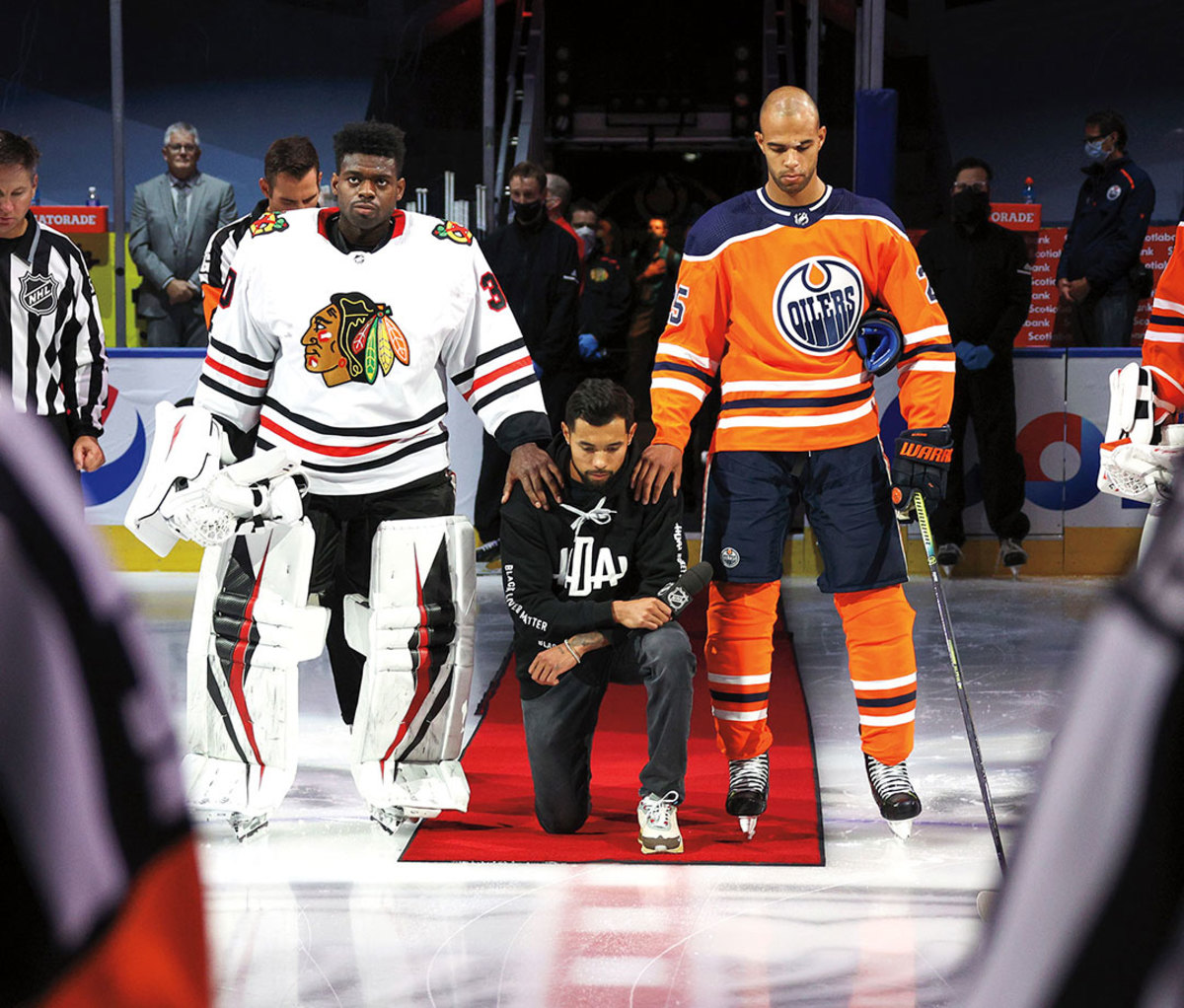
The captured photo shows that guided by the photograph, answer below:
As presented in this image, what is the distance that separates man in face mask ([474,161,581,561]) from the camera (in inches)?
270

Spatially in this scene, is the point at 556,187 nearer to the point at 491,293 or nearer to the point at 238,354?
the point at 491,293

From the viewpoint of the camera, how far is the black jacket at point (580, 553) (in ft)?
11.9

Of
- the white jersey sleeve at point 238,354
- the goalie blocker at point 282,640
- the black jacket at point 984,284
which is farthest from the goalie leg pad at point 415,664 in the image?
the black jacket at point 984,284

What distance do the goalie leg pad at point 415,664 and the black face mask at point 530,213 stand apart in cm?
335

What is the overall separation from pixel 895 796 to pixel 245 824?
56.8 inches

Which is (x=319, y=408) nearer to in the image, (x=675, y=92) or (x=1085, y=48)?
(x=675, y=92)

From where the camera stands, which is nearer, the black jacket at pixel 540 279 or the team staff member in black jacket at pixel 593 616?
the team staff member in black jacket at pixel 593 616

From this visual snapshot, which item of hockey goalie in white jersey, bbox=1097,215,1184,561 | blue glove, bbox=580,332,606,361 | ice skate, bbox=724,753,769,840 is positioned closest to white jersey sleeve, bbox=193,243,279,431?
ice skate, bbox=724,753,769,840

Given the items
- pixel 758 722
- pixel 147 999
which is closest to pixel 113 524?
pixel 758 722

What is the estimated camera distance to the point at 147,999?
2.13ft

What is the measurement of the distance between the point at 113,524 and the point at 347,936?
4351 millimetres

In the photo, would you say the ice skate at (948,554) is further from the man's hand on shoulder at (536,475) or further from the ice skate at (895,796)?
the man's hand on shoulder at (536,475)

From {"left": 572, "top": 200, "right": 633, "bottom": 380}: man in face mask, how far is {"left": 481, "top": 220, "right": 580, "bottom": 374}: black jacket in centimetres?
70

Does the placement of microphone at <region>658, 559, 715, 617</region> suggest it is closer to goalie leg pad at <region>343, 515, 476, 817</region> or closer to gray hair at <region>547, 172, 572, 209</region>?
goalie leg pad at <region>343, 515, 476, 817</region>
